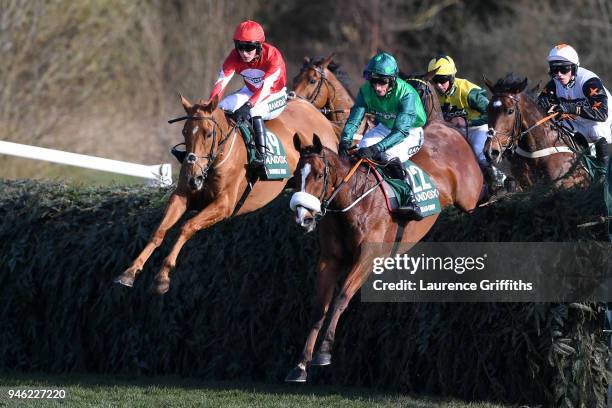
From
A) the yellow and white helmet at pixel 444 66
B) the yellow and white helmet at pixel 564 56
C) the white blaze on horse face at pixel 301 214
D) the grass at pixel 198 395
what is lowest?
the grass at pixel 198 395

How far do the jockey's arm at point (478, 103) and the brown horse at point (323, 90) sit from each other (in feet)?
5.85

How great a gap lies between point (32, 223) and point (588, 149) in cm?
529

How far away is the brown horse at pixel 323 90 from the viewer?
498 inches

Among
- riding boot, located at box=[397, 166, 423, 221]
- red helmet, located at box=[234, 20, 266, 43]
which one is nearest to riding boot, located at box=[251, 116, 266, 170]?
red helmet, located at box=[234, 20, 266, 43]

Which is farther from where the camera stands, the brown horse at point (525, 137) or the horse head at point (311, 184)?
the brown horse at point (525, 137)

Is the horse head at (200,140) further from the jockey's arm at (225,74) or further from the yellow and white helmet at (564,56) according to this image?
the yellow and white helmet at (564,56)

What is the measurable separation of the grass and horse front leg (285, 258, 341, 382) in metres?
0.70

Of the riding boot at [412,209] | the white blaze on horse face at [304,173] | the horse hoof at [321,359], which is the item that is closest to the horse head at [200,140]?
the white blaze on horse face at [304,173]

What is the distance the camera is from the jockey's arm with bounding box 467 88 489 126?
1106 centimetres

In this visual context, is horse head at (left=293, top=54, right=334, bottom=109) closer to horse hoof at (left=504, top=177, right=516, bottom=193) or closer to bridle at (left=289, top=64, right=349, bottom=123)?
bridle at (left=289, top=64, right=349, bottom=123)

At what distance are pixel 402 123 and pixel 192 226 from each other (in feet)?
6.03

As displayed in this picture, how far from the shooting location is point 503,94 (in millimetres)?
10219

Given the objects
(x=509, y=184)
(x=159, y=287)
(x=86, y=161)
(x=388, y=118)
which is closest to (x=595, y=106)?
(x=509, y=184)

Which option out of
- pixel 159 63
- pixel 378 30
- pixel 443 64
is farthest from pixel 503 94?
pixel 378 30
